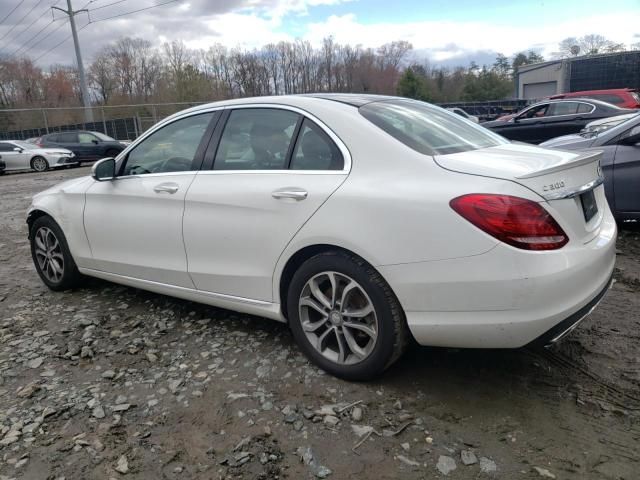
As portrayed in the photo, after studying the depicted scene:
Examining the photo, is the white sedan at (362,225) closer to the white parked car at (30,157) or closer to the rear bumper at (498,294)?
the rear bumper at (498,294)

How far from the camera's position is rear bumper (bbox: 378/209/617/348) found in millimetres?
2271

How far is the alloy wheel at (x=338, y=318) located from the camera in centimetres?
274

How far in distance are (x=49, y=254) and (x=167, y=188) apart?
1.85m

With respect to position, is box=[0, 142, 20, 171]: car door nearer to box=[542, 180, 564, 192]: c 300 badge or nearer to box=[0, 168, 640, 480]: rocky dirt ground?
box=[0, 168, 640, 480]: rocky dirt ground

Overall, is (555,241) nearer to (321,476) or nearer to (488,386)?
(488,386)

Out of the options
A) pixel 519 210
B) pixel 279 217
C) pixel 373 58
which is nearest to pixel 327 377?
pixel 279 217

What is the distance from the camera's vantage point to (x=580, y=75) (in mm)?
47594

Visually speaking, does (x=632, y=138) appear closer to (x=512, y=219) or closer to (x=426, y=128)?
(x=426, y=128)

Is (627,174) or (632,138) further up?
(632,138)

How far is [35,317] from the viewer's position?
4148 millimetres

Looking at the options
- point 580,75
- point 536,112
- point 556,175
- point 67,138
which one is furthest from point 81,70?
point 580,75

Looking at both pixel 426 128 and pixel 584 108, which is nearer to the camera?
pixel 426 128

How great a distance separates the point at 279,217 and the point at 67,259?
2.51 m

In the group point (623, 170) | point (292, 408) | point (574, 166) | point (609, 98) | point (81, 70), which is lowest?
point (292, 408)
